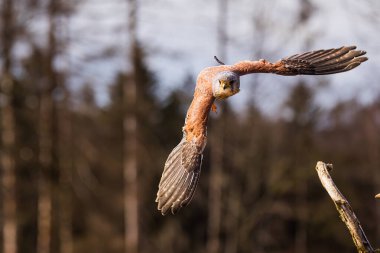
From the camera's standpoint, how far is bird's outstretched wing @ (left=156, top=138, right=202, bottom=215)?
2.07 metres

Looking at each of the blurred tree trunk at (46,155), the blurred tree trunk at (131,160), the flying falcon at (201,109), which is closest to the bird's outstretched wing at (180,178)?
the flying falcon at (201,109)

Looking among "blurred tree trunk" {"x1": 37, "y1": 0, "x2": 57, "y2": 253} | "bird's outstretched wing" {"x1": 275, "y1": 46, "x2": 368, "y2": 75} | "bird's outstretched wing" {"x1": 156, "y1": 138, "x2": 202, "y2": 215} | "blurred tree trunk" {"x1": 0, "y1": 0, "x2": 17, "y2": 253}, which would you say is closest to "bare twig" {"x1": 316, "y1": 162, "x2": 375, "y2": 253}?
"bird's outstretched wing" {"x1": 275, "y1": 46, "x2": 368, "y2": 75}

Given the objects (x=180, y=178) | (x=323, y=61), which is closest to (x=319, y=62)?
(x=323, y=61)

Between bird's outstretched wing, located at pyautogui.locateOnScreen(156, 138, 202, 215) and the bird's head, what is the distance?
0.86ft

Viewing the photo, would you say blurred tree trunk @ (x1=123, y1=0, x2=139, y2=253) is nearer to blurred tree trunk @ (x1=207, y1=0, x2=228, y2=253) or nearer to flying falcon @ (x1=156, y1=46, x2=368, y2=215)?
blurred tree trunk @ (x1=207, y1=0, x2=228, y2=253)

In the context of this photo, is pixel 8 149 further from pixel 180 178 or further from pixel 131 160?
pixel 180 178

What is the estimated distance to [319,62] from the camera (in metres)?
2.56

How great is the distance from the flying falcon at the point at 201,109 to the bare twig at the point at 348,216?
412mm

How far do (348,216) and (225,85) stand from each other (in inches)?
32.2

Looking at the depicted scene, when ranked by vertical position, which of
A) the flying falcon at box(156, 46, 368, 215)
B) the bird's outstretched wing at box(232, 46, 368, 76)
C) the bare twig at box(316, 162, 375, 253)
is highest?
the bird's outstretched wing at box(232, 46, 368, 76)

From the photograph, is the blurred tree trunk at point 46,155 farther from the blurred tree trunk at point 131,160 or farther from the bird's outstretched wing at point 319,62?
the bird's outstretched wing at point 319,62

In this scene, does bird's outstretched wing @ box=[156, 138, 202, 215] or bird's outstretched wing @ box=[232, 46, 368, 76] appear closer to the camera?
bird's outstretched wing @ box=[156, 138, 202, 215]

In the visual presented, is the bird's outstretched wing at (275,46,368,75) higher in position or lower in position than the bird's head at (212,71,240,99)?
higher

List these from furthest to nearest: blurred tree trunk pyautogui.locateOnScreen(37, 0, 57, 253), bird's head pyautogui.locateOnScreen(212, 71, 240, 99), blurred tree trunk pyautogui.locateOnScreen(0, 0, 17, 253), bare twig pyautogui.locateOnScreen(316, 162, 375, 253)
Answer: blurred tree trunk pyautogui.locateOnScreen(37, 0, 57, 253) → blurred tree trunk pyautogui.locateOnScreen(0, 0, 17, 253) → bare twig pyautogui.locateOnScreen(316, 162, 375, 253) → bird's head pyautogui.locateOnScreen(212, 71, 240, 99)
